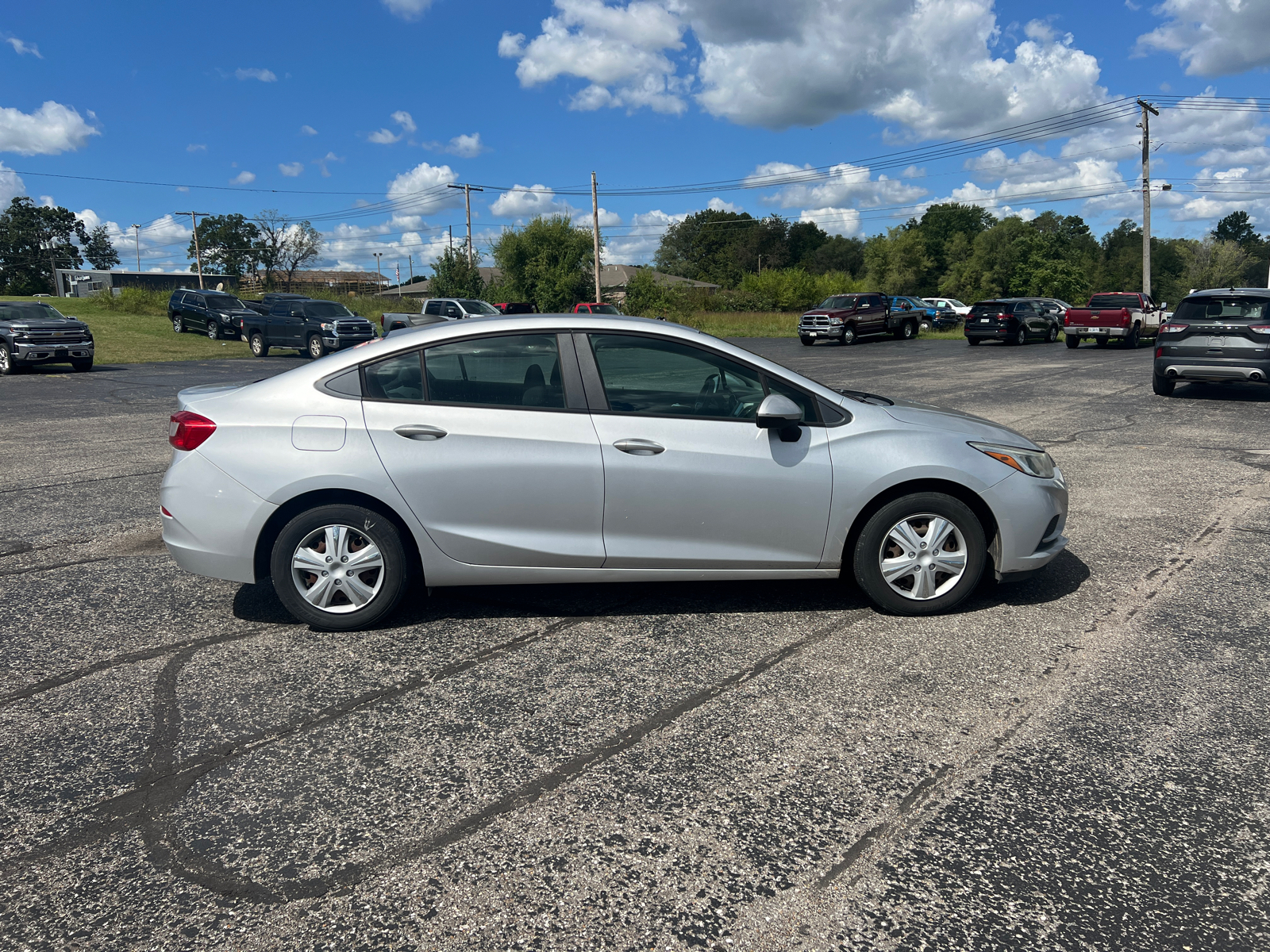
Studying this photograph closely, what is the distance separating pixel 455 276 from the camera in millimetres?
63125

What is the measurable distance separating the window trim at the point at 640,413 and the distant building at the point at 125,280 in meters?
98.8

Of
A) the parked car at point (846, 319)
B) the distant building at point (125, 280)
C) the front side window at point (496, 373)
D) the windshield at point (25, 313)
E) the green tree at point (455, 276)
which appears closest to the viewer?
the front side window at point (496, 373)

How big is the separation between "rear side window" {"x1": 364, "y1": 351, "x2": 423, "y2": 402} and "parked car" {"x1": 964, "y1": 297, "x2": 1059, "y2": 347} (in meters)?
33.0

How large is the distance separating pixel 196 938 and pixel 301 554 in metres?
2.30

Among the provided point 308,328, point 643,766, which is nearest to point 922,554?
point 643,766

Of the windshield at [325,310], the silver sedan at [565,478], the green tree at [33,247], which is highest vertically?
the green tree at [33,247]

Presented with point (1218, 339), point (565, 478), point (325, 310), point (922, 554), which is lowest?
point (922, 554)

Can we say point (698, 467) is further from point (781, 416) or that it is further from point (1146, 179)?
point (1146, 179)

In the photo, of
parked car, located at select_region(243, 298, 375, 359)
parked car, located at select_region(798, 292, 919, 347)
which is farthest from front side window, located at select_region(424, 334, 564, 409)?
parked car, located at select_region(798, 292, 919, 347)

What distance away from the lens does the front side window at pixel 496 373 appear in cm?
455

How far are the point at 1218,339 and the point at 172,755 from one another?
51.6 ft

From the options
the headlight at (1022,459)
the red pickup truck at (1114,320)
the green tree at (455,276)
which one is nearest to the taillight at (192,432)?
the headlight at (1022,459)

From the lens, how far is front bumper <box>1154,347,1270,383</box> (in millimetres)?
13836

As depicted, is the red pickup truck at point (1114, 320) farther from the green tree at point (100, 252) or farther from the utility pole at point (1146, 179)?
the green tree at point (100, 252)
